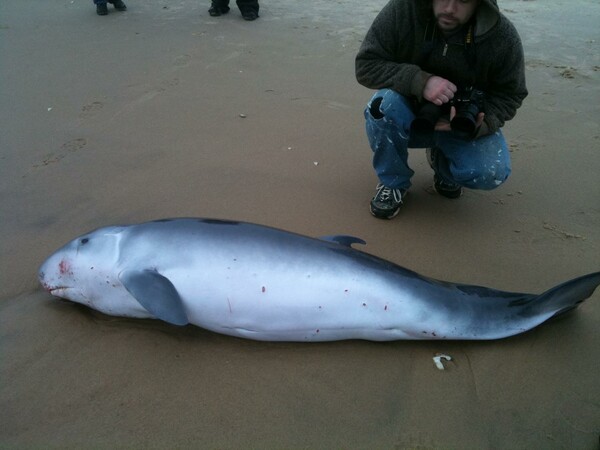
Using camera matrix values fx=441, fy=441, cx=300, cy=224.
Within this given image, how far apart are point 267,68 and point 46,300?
14.9ft

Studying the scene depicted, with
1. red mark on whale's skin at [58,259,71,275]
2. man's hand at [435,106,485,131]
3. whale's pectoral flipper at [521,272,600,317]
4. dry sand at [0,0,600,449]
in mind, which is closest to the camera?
dry sand at [0,0,600,449]

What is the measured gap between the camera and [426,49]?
3.07 m

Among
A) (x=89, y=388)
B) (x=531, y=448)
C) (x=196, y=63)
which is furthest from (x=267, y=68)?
(x=531, y=448)

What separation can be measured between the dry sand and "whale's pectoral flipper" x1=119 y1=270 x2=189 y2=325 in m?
0.27

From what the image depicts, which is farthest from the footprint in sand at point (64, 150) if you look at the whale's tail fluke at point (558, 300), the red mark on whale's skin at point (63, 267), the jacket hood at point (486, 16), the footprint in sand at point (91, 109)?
the whale's tail fluke at point (558, 300)

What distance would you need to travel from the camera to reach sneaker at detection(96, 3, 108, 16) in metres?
8.27

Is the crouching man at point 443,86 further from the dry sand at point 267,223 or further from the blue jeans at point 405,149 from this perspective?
the dry sand at point 267,223

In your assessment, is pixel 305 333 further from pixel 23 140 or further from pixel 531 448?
pixel 23 140

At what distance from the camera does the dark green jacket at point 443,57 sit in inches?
115

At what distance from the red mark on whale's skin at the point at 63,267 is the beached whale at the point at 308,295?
1.28 ft

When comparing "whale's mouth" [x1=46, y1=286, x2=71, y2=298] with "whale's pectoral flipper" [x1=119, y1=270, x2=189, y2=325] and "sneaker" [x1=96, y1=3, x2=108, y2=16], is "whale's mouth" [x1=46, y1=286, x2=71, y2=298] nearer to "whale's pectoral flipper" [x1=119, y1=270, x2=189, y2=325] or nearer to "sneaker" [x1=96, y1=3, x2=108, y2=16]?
"whale's pectoral flipper" [x1=119, y1=270, x2=189, y2=325]

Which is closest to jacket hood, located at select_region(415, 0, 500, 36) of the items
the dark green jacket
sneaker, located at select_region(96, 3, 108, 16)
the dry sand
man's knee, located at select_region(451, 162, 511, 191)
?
the dark green jacket

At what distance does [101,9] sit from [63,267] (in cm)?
756

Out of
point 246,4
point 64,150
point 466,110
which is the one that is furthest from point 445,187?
point 246,4
